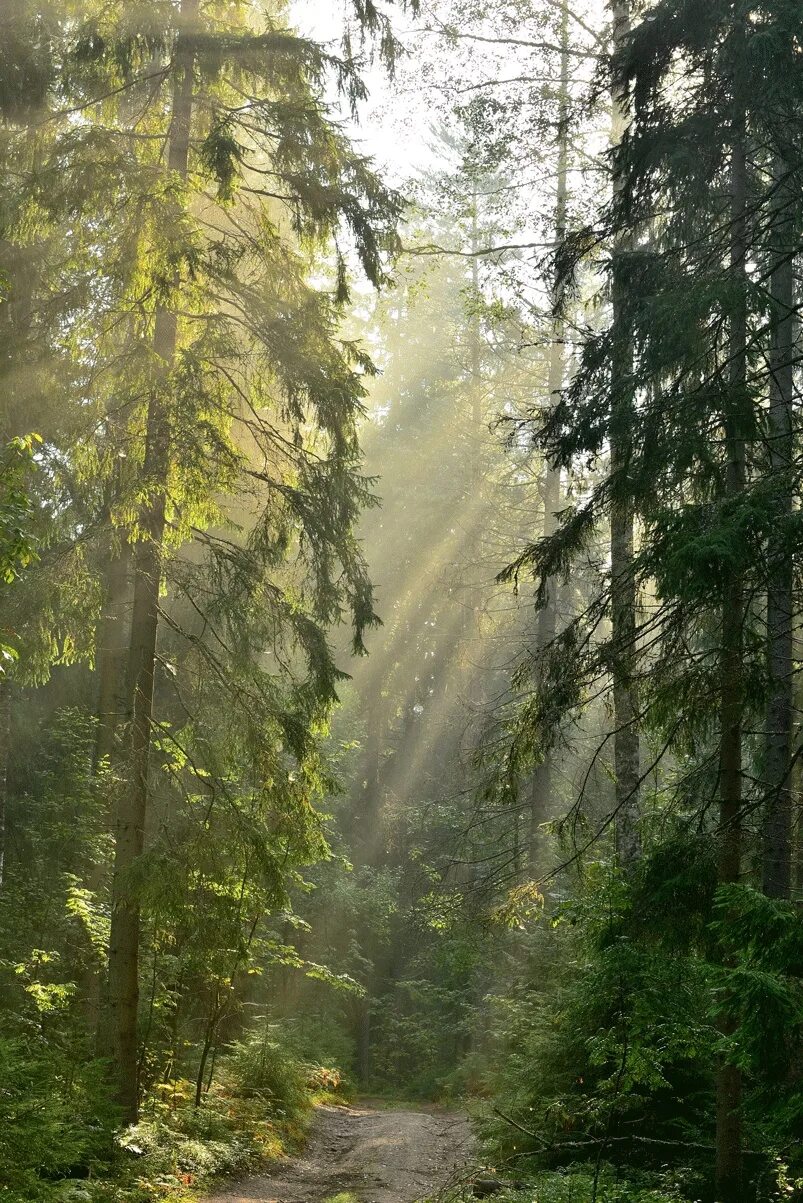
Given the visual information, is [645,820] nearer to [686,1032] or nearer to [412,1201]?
[686,1032]

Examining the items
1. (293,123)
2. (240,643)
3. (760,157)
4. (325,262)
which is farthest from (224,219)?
(760,157)

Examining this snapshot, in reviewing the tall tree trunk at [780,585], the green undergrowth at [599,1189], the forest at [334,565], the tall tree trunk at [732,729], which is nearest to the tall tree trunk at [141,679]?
the forest at [334,565]

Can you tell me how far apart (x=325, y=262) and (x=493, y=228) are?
13.6ft

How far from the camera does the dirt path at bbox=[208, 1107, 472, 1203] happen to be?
901cm

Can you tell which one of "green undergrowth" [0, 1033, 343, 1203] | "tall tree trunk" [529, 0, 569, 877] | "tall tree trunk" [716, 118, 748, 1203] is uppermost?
"tall tree trunk" [529, 0, 569, 877]

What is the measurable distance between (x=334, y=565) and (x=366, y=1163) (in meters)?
6.91

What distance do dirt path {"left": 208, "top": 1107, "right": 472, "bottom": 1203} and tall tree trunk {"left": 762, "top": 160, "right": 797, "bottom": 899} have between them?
12.7 feet

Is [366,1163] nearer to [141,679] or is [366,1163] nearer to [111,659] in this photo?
[141,679]

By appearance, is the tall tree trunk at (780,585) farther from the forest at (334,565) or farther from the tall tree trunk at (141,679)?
the tall tree trunk at (141,679)

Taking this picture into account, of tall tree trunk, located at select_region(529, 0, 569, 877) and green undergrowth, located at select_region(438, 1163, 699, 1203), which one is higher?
tall tree trunk, located at select_region(529, 0, 569, 877)

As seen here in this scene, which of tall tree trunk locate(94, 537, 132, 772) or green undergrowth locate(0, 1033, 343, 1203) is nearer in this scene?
green undergrowth locate(0, 1033, 343, 1203)

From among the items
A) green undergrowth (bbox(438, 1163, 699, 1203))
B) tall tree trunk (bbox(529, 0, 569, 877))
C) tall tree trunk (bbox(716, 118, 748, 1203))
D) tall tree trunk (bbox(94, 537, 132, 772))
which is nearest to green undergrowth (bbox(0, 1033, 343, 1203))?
green undergrowth (bbox(438, 1163, 699, 1203))

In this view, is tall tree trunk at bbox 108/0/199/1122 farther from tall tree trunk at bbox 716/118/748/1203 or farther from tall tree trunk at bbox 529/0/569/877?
tall tree trunk at bbox 529/0/569/877

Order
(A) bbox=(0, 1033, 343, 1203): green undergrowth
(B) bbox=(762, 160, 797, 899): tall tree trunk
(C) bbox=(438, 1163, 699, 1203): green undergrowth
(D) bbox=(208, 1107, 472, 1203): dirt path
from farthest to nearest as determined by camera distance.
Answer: (D) bbox=(208, 1107, 472, 1203): dirt path → (C) bbox=(438, 1163, 699, 1203): green undergrowth → (A) bbox=(0, 1033, 343, 1203): green undergrowth → (B) bbox=(762, 160, 797, 899): tall tree trunk
